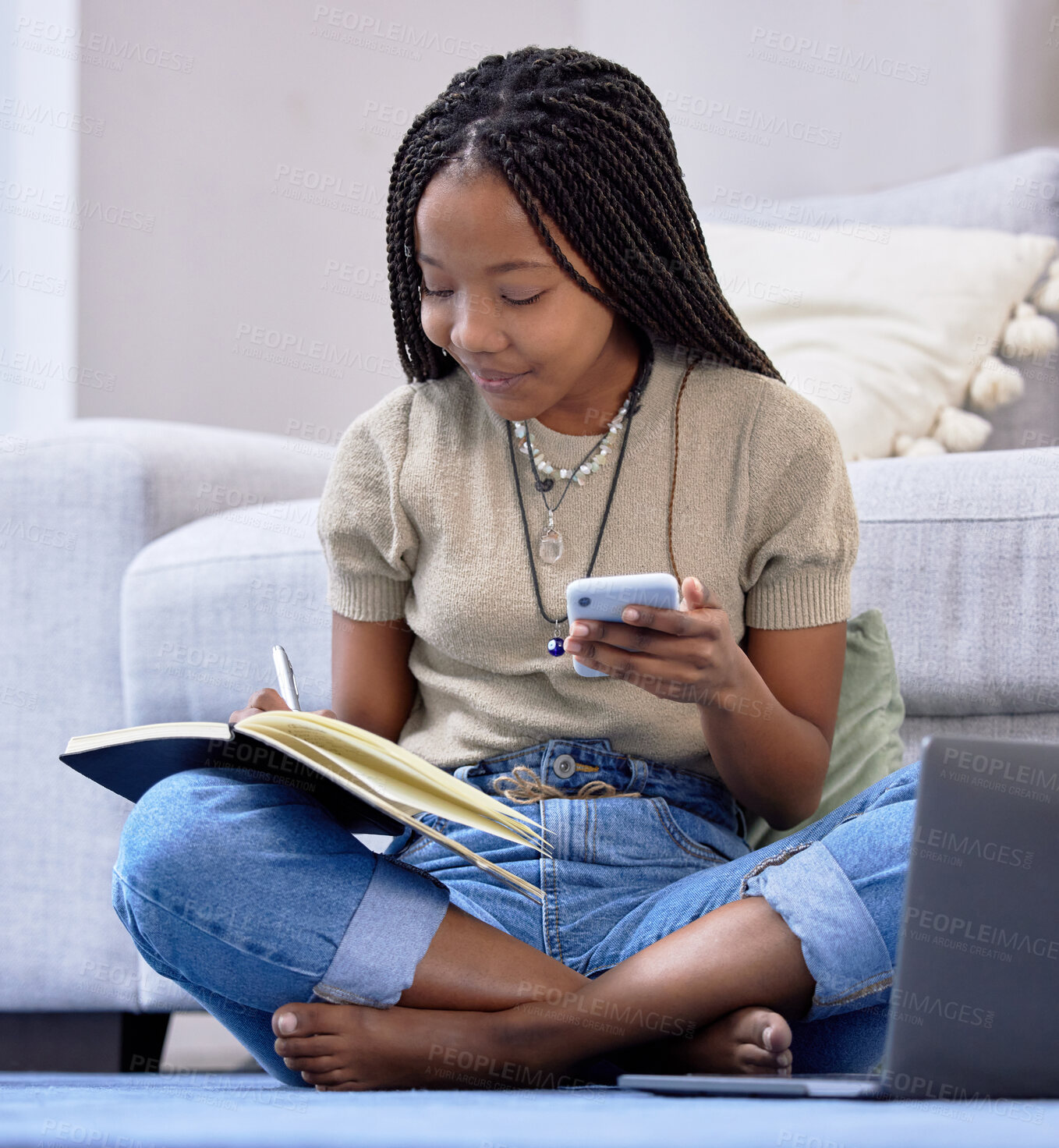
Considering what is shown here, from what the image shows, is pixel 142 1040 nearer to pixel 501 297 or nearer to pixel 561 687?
pixel 561 687

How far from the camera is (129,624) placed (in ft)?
4.19

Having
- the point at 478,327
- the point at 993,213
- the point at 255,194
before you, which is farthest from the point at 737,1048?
the point at 255,194

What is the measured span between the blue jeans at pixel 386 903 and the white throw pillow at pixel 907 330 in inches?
29.9

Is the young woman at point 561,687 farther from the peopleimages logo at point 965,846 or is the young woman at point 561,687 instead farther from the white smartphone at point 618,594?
the peopleimages logo at point 965,846

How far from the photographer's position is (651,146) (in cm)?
91

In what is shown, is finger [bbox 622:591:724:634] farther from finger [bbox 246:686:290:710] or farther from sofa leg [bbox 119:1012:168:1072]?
sofa leg [bbox 119:1012:168:1072]

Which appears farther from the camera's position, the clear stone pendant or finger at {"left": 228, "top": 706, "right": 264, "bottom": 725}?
the clear stone pendant

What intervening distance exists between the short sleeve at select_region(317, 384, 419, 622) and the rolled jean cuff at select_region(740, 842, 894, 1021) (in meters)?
0.42

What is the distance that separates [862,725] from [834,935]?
1.14 feet

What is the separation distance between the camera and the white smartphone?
2.37 ft

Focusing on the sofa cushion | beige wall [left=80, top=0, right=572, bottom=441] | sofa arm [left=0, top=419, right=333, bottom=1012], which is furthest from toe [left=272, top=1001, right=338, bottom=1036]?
beige wall [left=80, top=0, right=572, bottom=441]

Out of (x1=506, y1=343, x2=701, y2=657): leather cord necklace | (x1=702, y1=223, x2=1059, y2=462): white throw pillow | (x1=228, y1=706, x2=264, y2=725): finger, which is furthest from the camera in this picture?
(x1=702, y1=223, x2=1059, y2=462): white throw pillow

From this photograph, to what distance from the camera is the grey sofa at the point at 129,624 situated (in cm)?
111

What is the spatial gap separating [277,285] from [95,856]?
1238 millimetres
